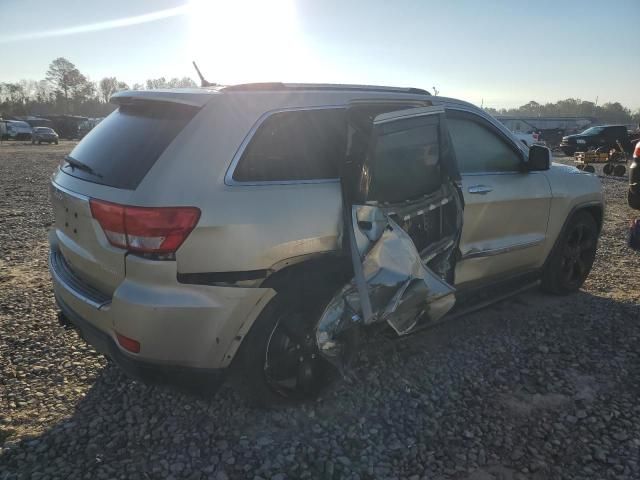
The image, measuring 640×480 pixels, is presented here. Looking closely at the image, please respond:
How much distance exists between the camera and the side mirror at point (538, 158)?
3926 millimetres

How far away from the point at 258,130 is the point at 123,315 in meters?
1.14

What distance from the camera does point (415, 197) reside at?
3113mm

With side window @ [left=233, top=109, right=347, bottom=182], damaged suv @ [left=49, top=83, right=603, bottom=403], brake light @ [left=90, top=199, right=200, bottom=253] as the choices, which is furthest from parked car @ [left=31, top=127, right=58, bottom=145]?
brake light @ [left=90, top=199, right=200, bottom=253]

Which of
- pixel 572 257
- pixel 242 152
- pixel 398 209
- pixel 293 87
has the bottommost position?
pixel 572 257

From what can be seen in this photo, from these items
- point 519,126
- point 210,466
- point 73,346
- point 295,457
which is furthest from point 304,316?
point 519,126

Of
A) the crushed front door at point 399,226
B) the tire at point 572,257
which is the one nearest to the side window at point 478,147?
the crushed front door at point 399,226

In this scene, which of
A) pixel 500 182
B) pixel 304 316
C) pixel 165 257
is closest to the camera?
pixel 165 257

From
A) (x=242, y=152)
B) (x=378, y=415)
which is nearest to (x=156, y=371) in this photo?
(x=242, y=152)

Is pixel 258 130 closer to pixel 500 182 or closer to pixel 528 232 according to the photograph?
pixel 500 182

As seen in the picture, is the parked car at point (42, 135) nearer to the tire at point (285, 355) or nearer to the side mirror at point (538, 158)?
the side mirror at point (538, 158)

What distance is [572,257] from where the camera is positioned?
4.67m

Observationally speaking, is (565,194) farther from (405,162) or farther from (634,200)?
(634,200)

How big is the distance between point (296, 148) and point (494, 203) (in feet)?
5.87

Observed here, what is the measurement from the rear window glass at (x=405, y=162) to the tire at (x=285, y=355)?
731mm
